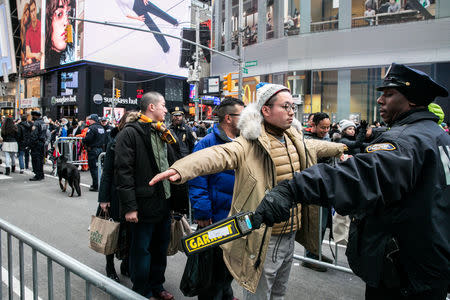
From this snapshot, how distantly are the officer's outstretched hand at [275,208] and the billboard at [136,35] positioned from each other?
34.8m

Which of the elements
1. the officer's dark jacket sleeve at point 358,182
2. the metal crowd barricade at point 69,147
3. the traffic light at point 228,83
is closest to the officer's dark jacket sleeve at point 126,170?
the officer's dark jacket sleeve at point 358,182

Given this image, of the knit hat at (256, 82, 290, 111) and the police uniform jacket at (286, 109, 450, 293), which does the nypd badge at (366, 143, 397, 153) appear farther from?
the knit hat at (256, 82, 290, 111)

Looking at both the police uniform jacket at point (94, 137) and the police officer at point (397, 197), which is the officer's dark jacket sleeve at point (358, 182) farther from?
the police uniform jacket at point (94, 137)

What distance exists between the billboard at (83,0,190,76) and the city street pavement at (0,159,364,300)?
93.3 ft

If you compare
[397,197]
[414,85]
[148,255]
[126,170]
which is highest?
[414,85]

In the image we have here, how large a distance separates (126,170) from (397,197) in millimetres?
2459

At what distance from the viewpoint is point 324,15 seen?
81.4 feet

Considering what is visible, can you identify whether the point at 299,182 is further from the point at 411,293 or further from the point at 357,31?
the point at 357,31

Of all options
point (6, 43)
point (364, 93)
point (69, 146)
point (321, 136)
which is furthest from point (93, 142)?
point (6, 43)

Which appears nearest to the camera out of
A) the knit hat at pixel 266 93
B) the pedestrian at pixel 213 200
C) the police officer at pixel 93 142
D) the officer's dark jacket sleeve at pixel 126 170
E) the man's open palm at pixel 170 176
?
the man's open palm at pixel 170 176

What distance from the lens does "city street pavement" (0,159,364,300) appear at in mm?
3828

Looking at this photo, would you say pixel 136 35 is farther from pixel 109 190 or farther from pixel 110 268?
pixel 110 268

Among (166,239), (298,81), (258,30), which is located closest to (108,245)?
(166,239)

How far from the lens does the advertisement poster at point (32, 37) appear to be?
135 ft
